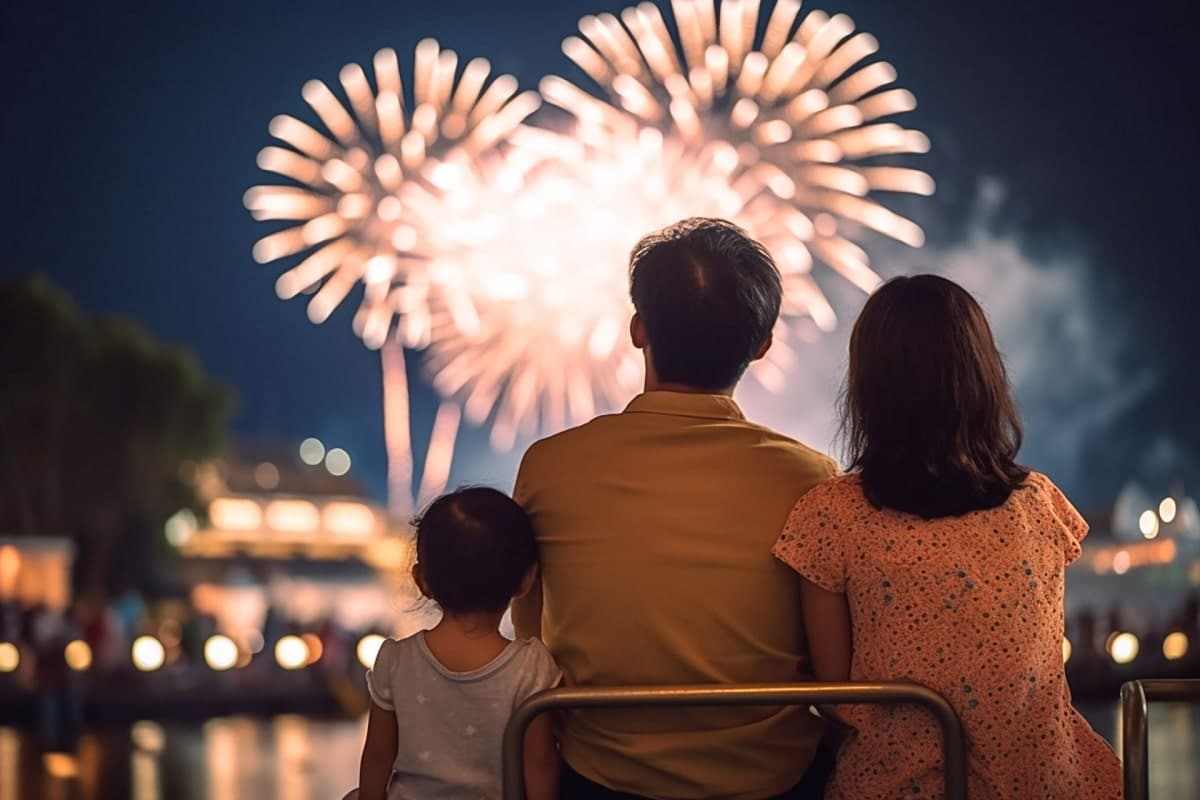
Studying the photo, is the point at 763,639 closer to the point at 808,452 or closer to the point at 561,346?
the point at 808,452

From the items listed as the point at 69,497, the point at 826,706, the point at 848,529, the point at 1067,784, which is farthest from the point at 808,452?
the point at 69,497

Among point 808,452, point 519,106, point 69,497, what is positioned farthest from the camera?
point 69,497

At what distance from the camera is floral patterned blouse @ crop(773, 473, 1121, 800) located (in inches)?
109

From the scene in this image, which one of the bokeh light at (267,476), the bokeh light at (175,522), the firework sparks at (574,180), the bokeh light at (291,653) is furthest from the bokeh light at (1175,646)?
the bokeh light at (267,476)

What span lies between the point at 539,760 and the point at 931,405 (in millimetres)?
807

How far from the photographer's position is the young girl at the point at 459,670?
9.87 ft

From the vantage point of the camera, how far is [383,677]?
10.1ft

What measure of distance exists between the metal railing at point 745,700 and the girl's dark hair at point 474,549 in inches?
15.4

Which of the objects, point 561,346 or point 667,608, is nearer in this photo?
point 667,608

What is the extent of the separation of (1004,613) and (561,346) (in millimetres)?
19496

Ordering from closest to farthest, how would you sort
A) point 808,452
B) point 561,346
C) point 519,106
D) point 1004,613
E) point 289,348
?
point 1004,613, point 808,452, point 519,106, point 561,346, point 289,348

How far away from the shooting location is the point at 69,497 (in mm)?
38188

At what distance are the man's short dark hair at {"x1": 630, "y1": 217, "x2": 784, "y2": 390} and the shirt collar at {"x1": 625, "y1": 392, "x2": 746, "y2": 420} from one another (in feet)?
0.10

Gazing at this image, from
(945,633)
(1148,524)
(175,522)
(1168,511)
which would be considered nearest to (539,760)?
(945,633)
